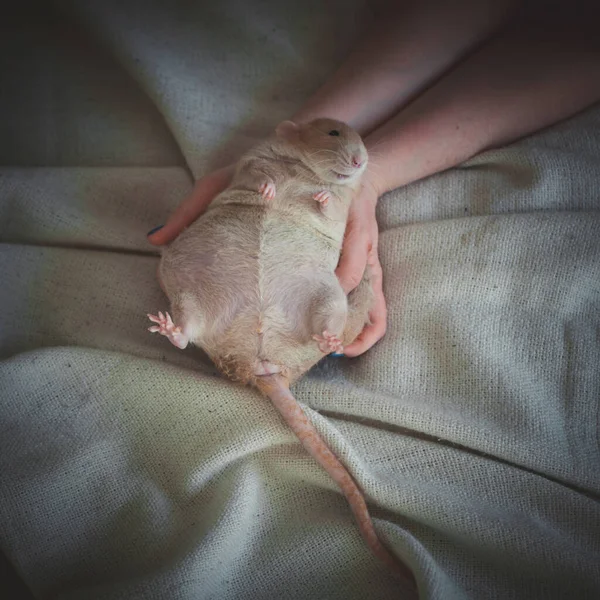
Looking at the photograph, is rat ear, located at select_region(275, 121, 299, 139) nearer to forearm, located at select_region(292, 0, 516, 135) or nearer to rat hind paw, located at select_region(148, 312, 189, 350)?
forearm, located at select_region(292, 0, 516, 135)

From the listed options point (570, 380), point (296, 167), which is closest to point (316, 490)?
point (570, 380)

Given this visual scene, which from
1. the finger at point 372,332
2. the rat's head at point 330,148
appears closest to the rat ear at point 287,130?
the rat's head at point 330,148

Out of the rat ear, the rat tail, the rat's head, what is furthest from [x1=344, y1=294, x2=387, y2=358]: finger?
the rat ear

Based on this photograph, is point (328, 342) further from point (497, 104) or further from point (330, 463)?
point (497, 104)

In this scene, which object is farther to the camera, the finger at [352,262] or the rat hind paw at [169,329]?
the finger at [352,262]

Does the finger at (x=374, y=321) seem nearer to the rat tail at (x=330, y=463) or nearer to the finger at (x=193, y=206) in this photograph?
the rat tail at (x=330, y=463)

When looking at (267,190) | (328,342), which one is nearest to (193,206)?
(267,190)
